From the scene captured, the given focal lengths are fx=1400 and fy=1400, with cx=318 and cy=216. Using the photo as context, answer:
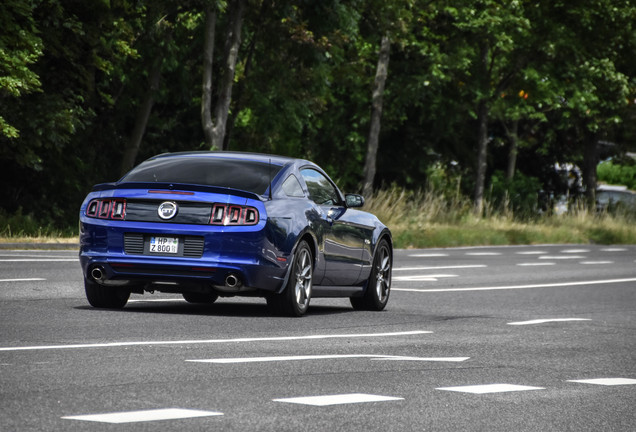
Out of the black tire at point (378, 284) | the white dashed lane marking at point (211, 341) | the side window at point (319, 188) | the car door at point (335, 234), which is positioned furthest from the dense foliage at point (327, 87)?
the white dashed lane marking at point (211, 341)

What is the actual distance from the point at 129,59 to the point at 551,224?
13.3m

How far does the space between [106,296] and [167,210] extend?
140cm

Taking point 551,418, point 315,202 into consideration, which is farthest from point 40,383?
point 315,202

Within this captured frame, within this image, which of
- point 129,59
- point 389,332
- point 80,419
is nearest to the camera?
point 80,419

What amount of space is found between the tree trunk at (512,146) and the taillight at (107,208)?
138 feet

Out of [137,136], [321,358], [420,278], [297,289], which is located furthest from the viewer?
[137,136]

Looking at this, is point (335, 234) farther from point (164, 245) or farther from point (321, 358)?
point (321, 358)

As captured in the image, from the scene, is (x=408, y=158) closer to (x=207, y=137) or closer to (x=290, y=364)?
(x=207, y=137)

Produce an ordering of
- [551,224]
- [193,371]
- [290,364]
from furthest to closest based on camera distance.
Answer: [551,224]
[290,364]
[193,371]

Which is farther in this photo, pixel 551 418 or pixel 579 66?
pixel 579 66

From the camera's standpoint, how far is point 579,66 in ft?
151

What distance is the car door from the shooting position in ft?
43.9

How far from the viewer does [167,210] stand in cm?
1199

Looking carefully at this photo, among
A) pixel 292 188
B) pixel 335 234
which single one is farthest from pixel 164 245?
pixel 335 234
